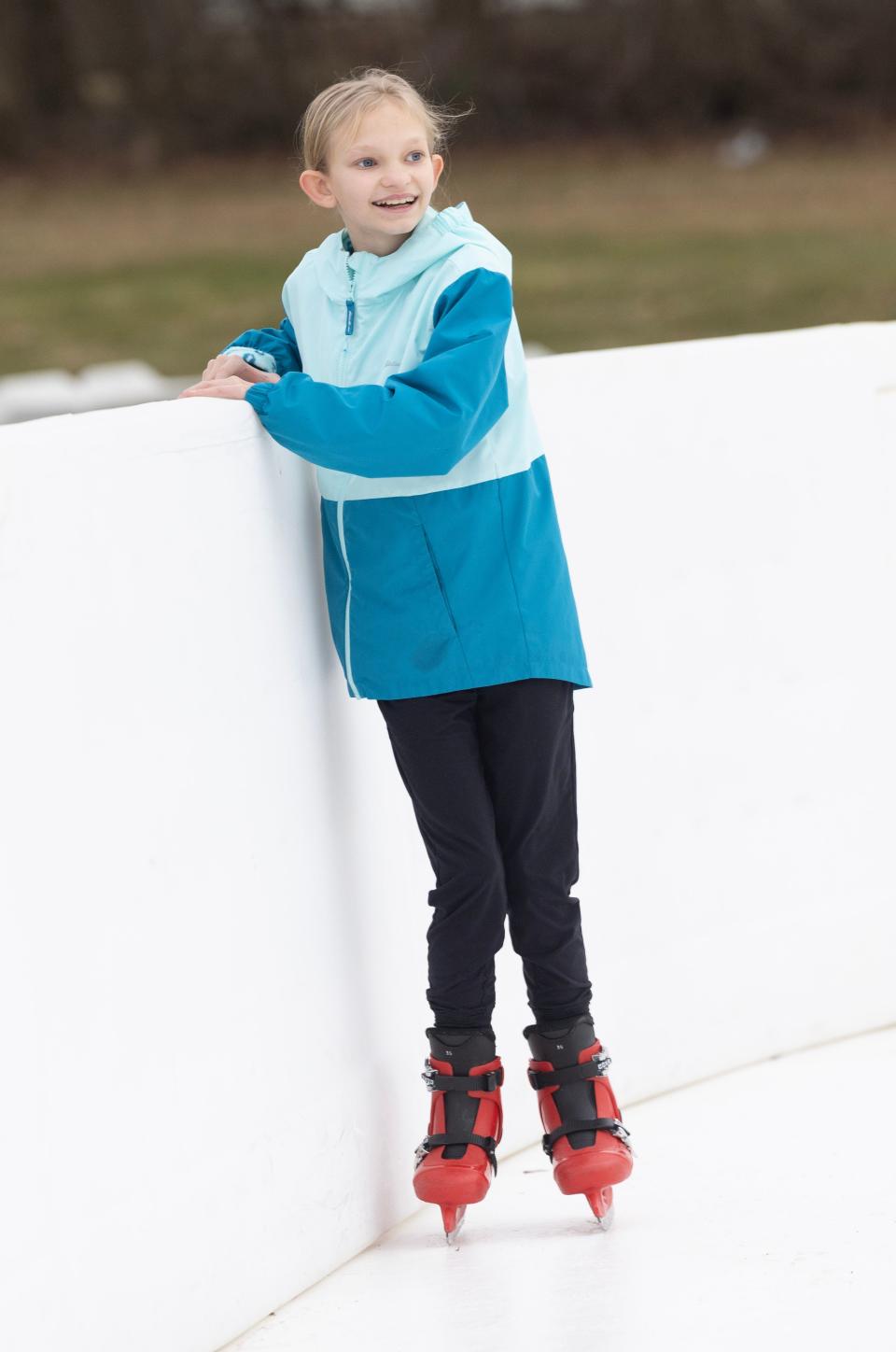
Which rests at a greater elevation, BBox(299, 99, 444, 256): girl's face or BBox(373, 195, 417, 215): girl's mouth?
BBox(299, 99, 444, 256): girl's face

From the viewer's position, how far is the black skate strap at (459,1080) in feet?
7.29

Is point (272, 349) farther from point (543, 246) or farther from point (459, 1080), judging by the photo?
point (543, 246)

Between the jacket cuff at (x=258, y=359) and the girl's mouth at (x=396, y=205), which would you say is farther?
the jacket cuff at (x=258, y=359)

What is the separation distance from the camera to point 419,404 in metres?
1.94

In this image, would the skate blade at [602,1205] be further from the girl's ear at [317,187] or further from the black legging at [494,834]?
the girl's ear at [317,187]

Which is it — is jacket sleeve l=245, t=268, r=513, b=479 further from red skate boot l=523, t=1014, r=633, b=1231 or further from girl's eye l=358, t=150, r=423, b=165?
red skate boot l=523, t=1014, r=633, b=1231

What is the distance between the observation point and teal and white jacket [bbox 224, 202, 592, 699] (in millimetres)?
1980

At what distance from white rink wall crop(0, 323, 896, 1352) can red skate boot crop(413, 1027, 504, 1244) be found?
0.13 meters

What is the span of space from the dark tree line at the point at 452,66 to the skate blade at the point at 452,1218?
Result: 1633 cm

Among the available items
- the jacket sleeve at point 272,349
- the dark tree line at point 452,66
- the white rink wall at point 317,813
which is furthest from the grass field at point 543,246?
the jacket sleeve at point 272,349

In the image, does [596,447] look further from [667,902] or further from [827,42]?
[827,42]

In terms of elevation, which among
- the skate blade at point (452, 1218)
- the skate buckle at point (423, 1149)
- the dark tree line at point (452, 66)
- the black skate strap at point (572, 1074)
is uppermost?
the dark tree line at point (452, 66)

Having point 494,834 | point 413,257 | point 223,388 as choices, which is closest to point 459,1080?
point 494,834

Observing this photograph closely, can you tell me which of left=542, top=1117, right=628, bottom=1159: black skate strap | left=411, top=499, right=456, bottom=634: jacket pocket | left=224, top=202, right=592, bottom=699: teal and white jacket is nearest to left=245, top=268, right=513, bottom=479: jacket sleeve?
left=224, top=202, right=592, bottom=699: teal and white jacket
